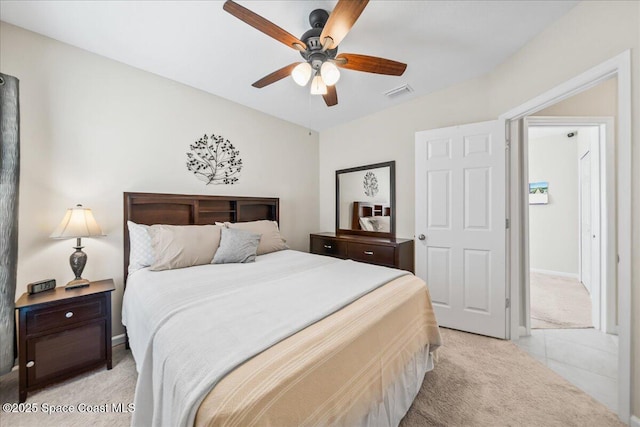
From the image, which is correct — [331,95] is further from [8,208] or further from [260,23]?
[8,208]

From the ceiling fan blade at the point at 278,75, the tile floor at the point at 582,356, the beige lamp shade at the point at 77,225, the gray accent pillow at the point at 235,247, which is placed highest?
the ceiling fan blade at the point at 278,75

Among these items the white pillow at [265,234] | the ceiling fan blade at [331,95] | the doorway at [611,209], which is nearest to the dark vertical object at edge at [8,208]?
the white pillow at [265,234]

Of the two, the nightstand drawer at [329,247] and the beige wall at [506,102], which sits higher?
the beige wall at [506,102]

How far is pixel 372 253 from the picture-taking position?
3.04 metres

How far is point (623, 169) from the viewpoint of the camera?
4.71ft

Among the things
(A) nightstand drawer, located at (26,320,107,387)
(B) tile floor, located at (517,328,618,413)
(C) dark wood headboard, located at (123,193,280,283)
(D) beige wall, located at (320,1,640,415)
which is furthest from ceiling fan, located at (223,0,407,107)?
(B) tile floor, located at (517,328,618,413)

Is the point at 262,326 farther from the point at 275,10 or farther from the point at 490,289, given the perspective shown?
the point at 490,289

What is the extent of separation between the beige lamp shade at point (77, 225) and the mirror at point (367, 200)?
294cm

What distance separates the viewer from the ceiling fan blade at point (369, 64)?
5.60ft

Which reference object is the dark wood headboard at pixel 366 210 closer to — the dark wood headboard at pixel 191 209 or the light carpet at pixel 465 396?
the dark wood headboard at pixel 191 209

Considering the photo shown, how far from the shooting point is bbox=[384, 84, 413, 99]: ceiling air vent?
9.28 ft

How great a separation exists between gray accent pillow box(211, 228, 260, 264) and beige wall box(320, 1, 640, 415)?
1926 millimetres

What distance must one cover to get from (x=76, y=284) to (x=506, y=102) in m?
4.20

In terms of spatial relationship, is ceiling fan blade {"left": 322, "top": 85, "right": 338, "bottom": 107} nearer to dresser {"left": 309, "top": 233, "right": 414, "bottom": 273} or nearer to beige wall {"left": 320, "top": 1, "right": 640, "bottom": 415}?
beige wall {"left": 320, "top": 1, "right": 640, "bottom": 415}
